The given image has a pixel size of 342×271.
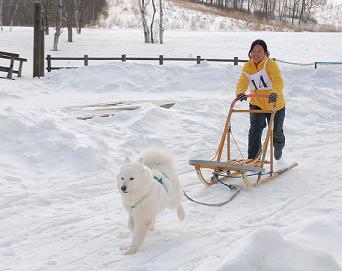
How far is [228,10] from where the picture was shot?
186 ft

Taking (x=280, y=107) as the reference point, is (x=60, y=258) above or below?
below

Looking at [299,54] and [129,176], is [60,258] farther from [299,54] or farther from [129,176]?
[299,54]

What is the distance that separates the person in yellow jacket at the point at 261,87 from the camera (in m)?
6.14

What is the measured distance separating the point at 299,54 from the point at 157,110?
68.9 ft

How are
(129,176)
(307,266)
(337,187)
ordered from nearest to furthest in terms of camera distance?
Answer: (307,266) < (129,176) < (337,187)

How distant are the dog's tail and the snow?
1.87ft

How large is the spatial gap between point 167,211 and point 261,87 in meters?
2.33

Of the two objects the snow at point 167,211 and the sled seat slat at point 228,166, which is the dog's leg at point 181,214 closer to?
the snow at point 167,211

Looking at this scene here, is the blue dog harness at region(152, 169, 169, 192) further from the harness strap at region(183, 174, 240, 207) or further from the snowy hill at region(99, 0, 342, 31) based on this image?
the snowy hill at region(99, 0, 342, 31)

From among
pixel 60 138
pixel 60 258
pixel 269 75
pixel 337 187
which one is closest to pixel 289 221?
pixel 337 187

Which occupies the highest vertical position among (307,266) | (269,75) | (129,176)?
(269,75)

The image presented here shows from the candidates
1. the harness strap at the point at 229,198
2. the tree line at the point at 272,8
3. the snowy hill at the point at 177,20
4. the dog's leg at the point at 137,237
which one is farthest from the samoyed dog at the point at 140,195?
the tree line at the point at 272,8

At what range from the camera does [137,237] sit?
148 inches

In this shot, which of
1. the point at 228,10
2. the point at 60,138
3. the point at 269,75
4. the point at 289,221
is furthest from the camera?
the point at 228,10
